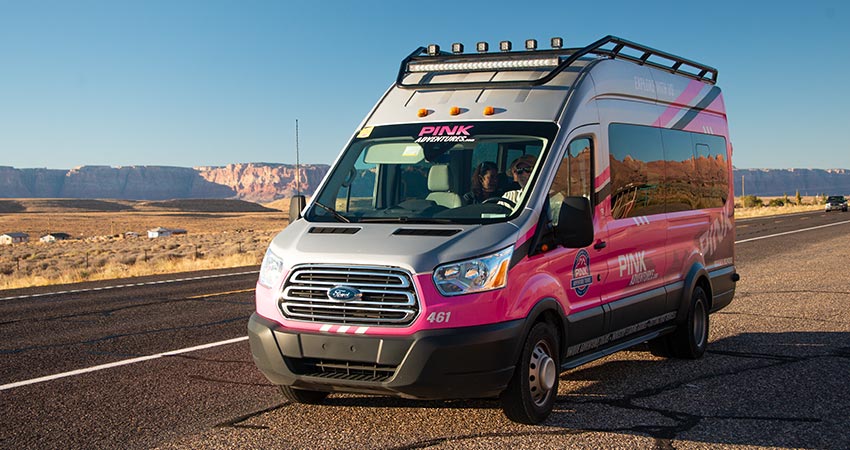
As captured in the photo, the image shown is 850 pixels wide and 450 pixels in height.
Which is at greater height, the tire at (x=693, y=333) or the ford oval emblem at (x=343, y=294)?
the ford oval emblem at (x=343, y=294)

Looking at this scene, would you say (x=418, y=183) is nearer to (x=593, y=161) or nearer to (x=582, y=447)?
(x=593, y=161)

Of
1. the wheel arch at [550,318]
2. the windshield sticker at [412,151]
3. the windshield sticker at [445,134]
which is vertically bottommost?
the wheel arch at [550,318]

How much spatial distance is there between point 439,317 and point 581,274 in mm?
1656

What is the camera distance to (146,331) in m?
10.7

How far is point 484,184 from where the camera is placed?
6.50m

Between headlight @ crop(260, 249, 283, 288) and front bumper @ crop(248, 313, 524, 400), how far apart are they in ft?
0.98

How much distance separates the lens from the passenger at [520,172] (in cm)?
630

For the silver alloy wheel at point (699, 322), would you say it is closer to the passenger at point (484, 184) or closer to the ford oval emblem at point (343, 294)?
the passenger at point (484, 184)

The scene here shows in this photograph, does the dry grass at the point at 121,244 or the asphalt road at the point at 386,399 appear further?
the dry grass at the point at 121,244

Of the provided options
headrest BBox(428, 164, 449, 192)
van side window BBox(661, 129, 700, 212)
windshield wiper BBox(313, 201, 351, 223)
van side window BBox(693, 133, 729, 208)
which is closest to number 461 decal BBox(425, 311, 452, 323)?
windshield wiper BBox(313, 201, 351, 223)

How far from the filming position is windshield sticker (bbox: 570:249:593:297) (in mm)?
6582

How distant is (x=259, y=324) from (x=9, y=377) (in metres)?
3.31

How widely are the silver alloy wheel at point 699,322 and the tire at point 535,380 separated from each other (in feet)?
9.86

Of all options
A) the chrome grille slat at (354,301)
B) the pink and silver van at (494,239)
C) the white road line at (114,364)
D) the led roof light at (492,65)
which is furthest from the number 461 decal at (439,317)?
the white road line at (114,364)
